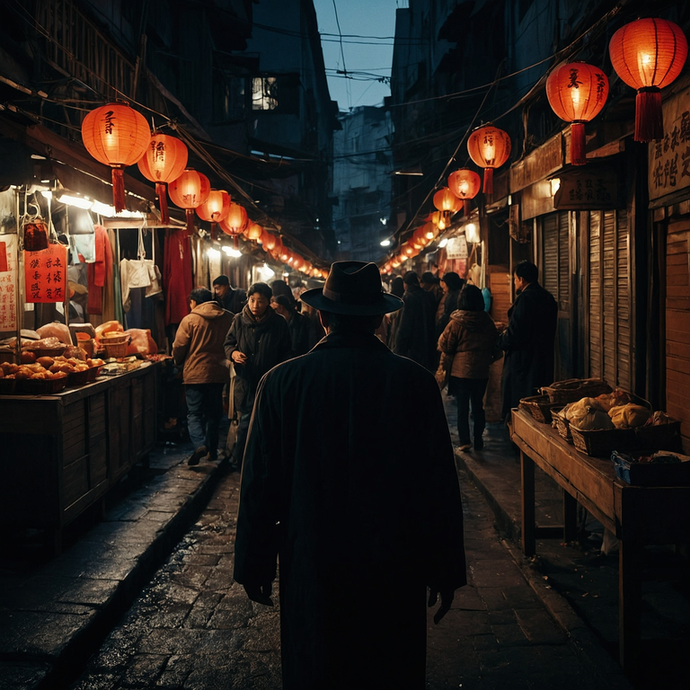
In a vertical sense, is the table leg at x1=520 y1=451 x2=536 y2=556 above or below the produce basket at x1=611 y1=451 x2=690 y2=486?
below

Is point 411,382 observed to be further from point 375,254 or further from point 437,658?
point 375,254

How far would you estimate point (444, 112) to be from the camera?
992 inches

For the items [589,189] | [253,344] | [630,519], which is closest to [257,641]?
[630,519]

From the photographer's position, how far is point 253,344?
30.6ft

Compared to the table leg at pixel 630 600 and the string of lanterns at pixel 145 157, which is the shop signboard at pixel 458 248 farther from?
the table leg at pixel 630 600

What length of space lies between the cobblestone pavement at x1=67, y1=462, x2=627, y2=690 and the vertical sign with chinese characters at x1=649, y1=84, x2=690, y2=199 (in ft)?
13.7

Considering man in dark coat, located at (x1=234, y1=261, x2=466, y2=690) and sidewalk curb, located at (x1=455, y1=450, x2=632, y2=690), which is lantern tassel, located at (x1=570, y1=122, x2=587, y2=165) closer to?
sidewalk curb, located at (x1=455, y1=450, x2=632, y2=690)

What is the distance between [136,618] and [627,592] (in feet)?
12.9

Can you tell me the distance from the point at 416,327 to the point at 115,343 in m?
6.64

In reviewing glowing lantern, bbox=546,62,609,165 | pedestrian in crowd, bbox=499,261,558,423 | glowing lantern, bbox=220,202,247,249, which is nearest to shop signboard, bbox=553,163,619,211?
glowing lantern, bbox=546,62,609,165

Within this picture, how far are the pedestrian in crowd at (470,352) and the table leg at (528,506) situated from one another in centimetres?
422

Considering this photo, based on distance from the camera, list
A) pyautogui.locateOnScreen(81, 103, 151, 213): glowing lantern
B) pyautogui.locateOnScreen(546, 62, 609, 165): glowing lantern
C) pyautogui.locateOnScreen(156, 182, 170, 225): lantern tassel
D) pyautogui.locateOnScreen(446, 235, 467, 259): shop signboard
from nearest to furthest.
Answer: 1. pyautogui.locateOnScreen(546, 62, 609, 165): glowing lantern
2. pyautogui.locateOnScreen(81, 103, 151, 213): glowing lantern
3. pyautogui.locateOnScreen(156, 182, 170, 225): lantern tassel
4. pyautogui.locateOnScreen(446, 235, 467, 259): shop signboard

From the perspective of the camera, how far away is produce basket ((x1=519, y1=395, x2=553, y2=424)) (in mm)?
5898

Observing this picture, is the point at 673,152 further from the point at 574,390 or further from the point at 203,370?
the point at 203,370
